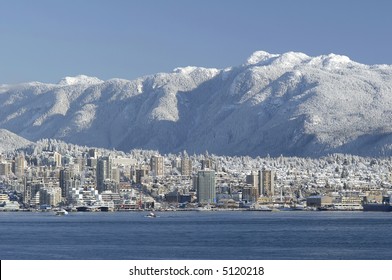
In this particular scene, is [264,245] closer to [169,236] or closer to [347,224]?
[169,236]

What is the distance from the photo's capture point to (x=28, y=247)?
92.4 m

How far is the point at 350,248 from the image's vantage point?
90.6 metres

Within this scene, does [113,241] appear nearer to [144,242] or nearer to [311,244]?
[144,242]

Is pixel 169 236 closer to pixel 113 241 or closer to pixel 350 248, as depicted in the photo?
pixel 113 241

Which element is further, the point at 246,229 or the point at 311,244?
the point at 246,229

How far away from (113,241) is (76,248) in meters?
9.19

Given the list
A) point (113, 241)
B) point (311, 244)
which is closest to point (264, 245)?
point (311, 244)

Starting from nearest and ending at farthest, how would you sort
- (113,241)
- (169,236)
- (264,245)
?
(264,245)
(113,241)
(169,236)

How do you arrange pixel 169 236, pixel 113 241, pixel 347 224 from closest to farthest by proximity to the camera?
pixel 113 241 < pixel 169 236 < pixel 347 224
